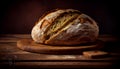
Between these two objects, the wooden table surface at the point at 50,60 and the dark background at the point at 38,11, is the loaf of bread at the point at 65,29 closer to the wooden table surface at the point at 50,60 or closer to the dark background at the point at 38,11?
the wooden table surface at the point at 50,60

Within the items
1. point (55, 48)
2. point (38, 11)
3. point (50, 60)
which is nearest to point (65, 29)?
point (55, 48)

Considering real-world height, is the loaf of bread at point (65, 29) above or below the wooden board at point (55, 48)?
above

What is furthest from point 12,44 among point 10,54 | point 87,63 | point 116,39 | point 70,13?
point 116,39

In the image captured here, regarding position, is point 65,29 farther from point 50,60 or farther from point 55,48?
point 50,60

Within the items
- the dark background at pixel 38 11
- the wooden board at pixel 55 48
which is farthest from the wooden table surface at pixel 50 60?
the dark background at pixel 38 11
